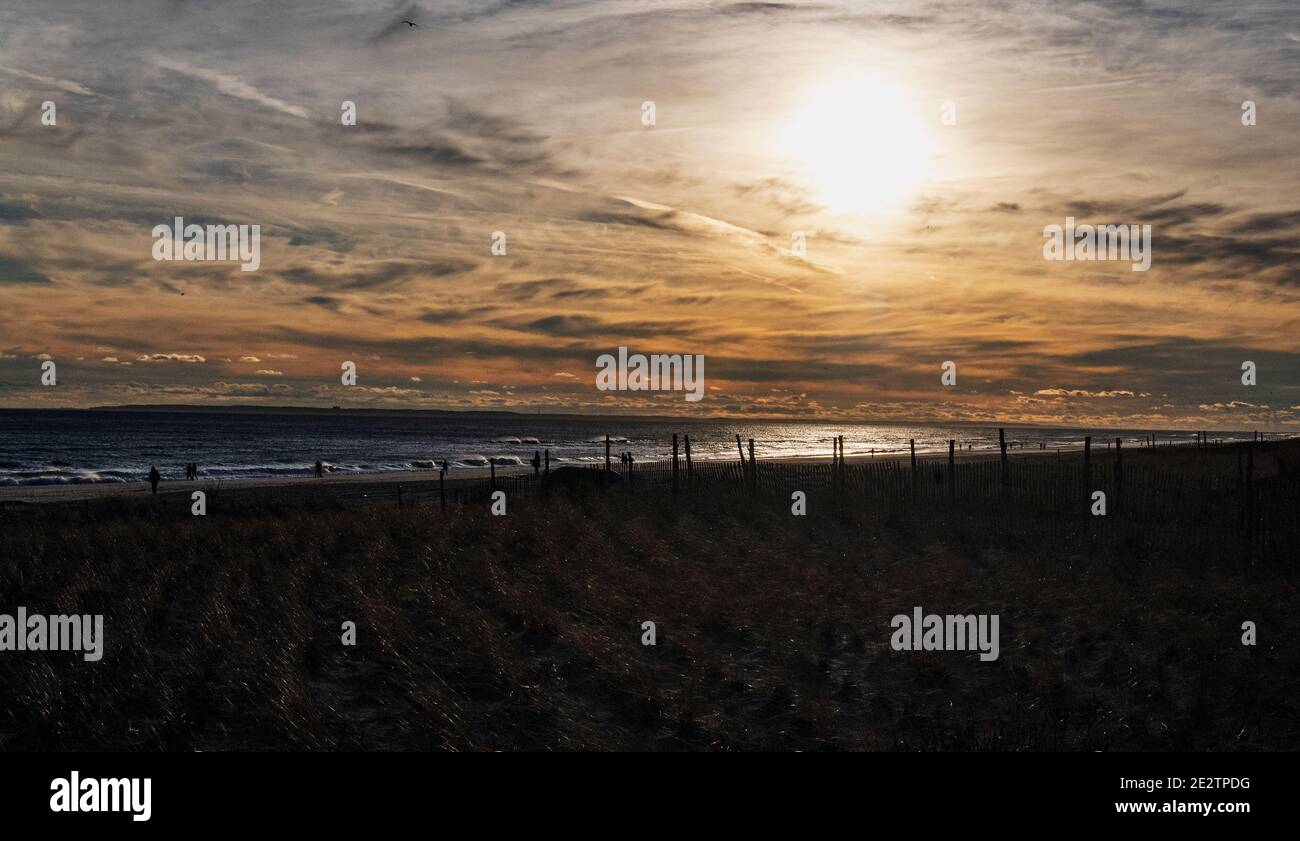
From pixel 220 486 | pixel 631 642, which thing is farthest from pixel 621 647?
pixel 220 486

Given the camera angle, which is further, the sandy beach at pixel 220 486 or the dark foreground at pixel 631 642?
the sandy beach at pixel 220 486

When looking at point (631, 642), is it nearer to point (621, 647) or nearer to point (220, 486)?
point (621, 647)

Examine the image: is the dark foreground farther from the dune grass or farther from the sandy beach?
the sandy beach

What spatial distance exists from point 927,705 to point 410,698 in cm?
481

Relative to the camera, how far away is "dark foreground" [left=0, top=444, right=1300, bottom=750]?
26.1 ft

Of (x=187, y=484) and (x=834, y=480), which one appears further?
(x=187, y=484)

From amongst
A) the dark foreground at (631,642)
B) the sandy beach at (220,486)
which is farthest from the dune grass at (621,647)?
the sandy beach at (220,486)

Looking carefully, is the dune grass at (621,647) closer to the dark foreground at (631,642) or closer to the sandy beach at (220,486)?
the dark foreground at (631,642)

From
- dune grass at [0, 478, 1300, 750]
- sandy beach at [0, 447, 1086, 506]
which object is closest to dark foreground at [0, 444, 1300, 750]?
dune grass at [0, 478, 1300, 750]

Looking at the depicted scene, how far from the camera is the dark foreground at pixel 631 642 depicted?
7.96 m

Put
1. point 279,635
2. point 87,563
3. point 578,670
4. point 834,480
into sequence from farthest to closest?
point 834,480
point 87,563
point 279,635
point 578,670
